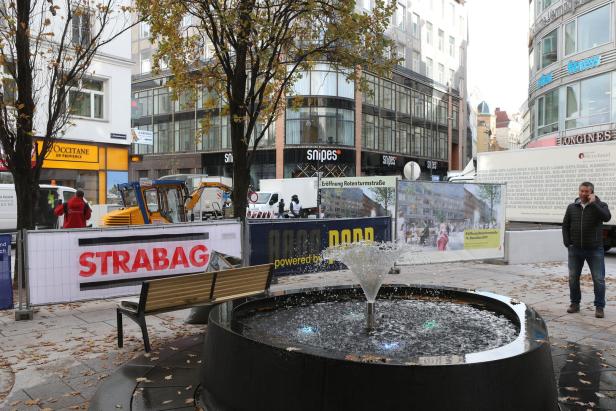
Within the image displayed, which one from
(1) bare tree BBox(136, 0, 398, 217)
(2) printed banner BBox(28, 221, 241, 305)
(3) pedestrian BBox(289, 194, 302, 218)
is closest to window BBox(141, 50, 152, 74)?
(3) pedestrian BBox(289, 194, 302, 218)

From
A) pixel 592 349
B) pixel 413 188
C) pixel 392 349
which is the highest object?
pixel 413 188

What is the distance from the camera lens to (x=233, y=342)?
374 centimetres

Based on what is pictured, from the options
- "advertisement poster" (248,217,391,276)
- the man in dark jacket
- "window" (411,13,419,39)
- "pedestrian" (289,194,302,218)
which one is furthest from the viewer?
"window" (411,13,419,39)

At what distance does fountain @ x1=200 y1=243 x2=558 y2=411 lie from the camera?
10.3ft

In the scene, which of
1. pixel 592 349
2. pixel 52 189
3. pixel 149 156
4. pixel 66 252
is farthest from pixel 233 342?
pixel 149 156

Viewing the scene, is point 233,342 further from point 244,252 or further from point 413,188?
point 413,188

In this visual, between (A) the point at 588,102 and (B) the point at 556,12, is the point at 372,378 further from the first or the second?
(B) the point at 556,12

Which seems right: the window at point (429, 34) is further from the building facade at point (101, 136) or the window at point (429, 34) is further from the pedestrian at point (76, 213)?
the pedestrian at point (76, 213)

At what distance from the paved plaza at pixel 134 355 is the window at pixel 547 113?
25310 millimetres

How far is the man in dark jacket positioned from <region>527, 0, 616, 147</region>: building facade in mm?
23152

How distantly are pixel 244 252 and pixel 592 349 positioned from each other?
19.5ft

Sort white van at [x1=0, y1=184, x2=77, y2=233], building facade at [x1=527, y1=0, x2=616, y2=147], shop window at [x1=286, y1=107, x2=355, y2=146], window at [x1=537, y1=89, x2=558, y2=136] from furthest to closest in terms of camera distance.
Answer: shop window at [x1=286, y1=107, x2=355, y2=146], window at [x1=537, y1=89, x2=558, y2=136], building facade at [x1=527, y1=0, x2=616, y2=147], white van at [x1=0, y1=184, x2=77, y2=233]

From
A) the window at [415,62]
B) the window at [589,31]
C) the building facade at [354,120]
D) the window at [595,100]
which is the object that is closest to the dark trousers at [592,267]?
the window at [595,100]

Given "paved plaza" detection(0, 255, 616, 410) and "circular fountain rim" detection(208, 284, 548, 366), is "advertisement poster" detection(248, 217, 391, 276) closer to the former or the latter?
"paved plaza" detection(0, 255, 616, 410)
